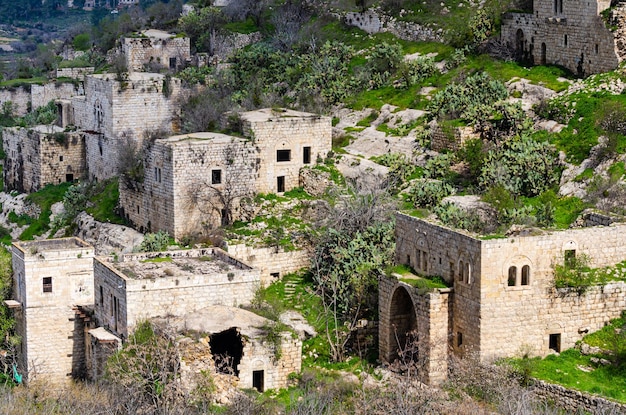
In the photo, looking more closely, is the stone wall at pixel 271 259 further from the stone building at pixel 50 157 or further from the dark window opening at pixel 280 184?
the stone building at pixel 50 157

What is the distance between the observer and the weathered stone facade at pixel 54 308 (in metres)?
49.3

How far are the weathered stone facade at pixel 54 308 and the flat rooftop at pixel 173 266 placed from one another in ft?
5.58

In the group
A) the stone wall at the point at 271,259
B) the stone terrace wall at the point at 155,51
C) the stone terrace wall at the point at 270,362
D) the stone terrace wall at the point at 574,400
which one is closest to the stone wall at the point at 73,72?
the stone terrace wall at the point at 155,51

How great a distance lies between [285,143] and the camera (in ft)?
183

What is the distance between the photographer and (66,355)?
162 ft

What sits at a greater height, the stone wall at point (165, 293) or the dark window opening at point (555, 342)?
the stone wall at point (165, 293)

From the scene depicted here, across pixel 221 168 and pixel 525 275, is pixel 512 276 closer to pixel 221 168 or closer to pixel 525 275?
pixel 525 275

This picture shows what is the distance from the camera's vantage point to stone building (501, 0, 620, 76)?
5441cm

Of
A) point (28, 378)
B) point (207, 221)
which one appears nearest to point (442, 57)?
point (207, 221)

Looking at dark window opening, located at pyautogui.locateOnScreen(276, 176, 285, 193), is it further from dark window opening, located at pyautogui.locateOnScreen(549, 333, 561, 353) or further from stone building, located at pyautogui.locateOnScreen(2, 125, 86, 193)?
dark window opening, located at pyautogui.locateOnScreen(549, 333, 561, 353)

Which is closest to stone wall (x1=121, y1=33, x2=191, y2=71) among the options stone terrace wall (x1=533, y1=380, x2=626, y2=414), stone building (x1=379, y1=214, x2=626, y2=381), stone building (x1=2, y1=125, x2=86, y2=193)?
stone building (x1=2, y1=125, x2=86, y2=193)

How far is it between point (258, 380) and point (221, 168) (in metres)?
12.6

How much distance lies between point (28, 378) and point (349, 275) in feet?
31.3

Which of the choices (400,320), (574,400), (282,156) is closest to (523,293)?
(574,400)
